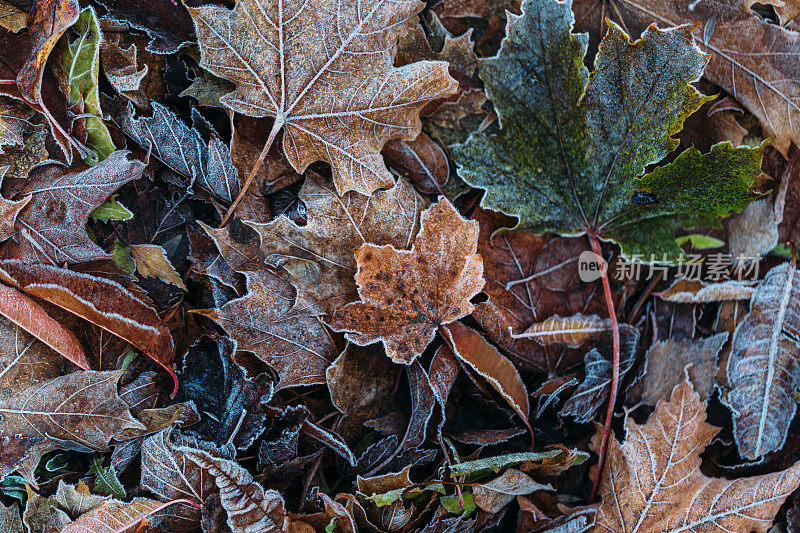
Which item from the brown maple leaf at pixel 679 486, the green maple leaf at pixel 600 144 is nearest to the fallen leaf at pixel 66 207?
the green maple leaf at pixel 600 144

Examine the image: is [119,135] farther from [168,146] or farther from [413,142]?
[413,142]

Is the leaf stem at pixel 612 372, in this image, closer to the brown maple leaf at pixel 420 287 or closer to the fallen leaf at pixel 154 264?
the brown maple leaf at pixel 420 287

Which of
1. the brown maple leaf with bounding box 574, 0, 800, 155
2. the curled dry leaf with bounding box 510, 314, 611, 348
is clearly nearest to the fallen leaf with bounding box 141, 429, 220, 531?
the curled dry leaf with bounding box 510, 314, 611, 348

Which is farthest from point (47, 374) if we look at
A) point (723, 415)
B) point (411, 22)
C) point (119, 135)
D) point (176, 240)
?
point (723, 415)

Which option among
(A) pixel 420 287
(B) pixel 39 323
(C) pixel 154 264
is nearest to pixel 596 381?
(A) pixel 420 287

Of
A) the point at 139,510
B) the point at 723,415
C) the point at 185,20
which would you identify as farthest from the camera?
the point at 723,415

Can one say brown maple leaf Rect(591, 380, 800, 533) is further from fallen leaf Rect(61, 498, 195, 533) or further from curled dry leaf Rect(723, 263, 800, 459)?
fallen leaf Rect(61, 498, 195, 533)
